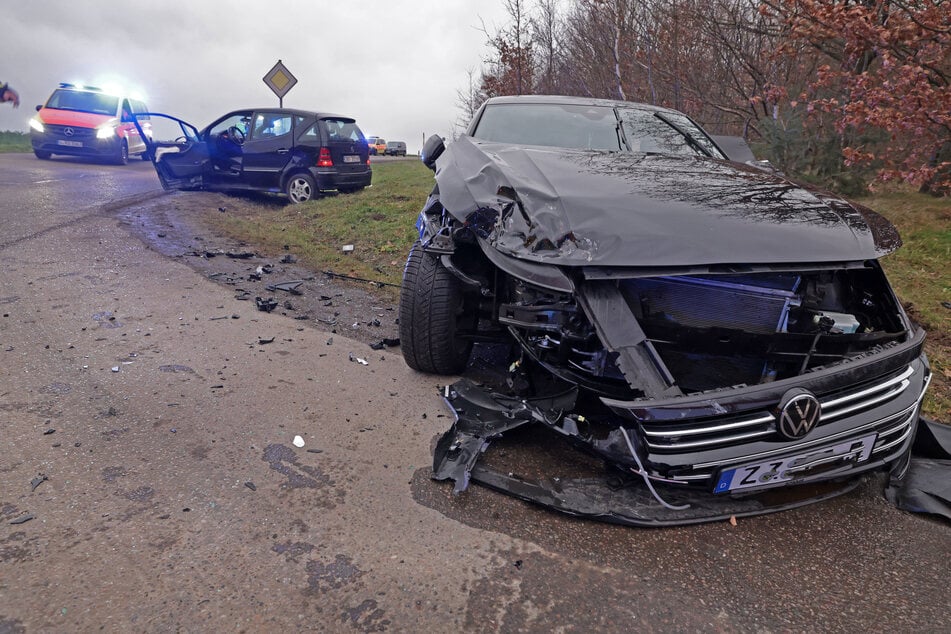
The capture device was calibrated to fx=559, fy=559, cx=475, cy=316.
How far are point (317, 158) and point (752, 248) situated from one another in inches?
336

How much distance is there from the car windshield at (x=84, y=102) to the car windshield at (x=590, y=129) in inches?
529

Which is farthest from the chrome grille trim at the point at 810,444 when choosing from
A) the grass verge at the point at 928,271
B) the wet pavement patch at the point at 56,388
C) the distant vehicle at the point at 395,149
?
the distant vehicle at the point at 395,149

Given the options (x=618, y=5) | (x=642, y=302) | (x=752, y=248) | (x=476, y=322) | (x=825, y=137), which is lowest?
(x=476, y=322)

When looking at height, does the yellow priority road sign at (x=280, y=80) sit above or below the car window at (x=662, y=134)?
above

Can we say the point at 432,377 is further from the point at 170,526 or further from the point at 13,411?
the point at 13,411

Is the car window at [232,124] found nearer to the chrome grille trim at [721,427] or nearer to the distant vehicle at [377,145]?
the chrome grille trim at [721,427]

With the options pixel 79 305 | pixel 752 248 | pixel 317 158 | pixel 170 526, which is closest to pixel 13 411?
pixel 170 526

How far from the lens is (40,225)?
6066 mm

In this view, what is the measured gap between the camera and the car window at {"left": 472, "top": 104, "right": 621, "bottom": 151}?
361 cm

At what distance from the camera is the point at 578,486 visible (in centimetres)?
229

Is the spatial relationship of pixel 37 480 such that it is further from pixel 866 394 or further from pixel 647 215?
pixel 866 394

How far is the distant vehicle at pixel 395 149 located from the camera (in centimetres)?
3602

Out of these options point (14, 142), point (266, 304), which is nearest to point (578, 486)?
point (266, 304)

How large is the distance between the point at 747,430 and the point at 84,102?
16345 millimetres
